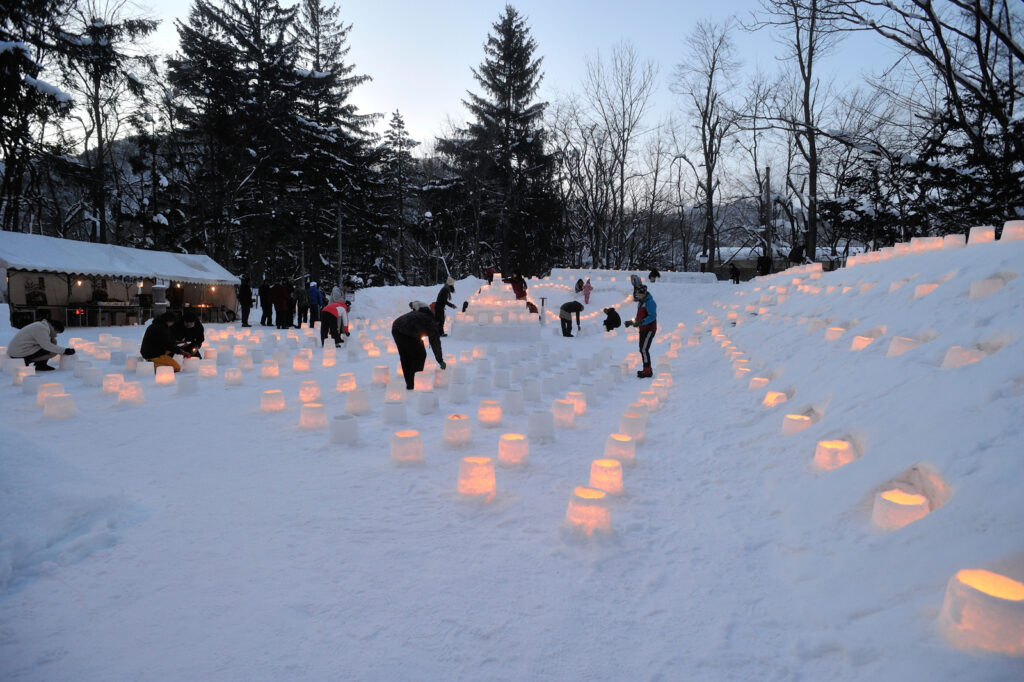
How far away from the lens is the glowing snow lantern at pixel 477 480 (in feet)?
11.8

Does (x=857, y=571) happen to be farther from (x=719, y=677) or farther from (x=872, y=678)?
(x=719, y=677)

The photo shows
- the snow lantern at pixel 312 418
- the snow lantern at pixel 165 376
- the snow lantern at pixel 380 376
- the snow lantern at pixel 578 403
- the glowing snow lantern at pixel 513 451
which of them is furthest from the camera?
the snow lantern at pixel 380 376

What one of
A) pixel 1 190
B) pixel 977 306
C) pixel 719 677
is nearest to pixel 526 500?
pixel 719 677

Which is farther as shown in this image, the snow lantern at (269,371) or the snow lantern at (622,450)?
the snow lantern at (269,371)

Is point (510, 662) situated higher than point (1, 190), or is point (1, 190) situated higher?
point (1, 190)

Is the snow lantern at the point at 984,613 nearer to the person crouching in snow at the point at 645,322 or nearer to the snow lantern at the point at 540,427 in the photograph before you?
the snow lantern at the point at 540,427

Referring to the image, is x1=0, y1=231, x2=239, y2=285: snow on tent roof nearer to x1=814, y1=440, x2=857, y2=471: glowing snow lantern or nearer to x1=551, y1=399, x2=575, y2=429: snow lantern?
x1=551, y1=399, x2=575, y2=429: snow lantern

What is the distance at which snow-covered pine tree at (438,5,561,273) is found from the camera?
102ft

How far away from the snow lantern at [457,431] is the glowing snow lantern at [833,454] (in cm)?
288

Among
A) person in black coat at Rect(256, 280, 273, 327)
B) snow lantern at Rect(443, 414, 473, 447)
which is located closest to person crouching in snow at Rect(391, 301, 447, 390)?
snow lantern at Rect(443, 414, 473, 447)

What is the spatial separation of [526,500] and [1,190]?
2696cm

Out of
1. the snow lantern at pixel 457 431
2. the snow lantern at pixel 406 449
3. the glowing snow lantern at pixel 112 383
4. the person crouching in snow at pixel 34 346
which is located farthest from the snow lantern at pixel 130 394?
the snow lantern at pixel 457 431

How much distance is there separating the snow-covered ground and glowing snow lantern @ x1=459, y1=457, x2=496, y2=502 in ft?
0.33

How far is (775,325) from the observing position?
30.6ft
